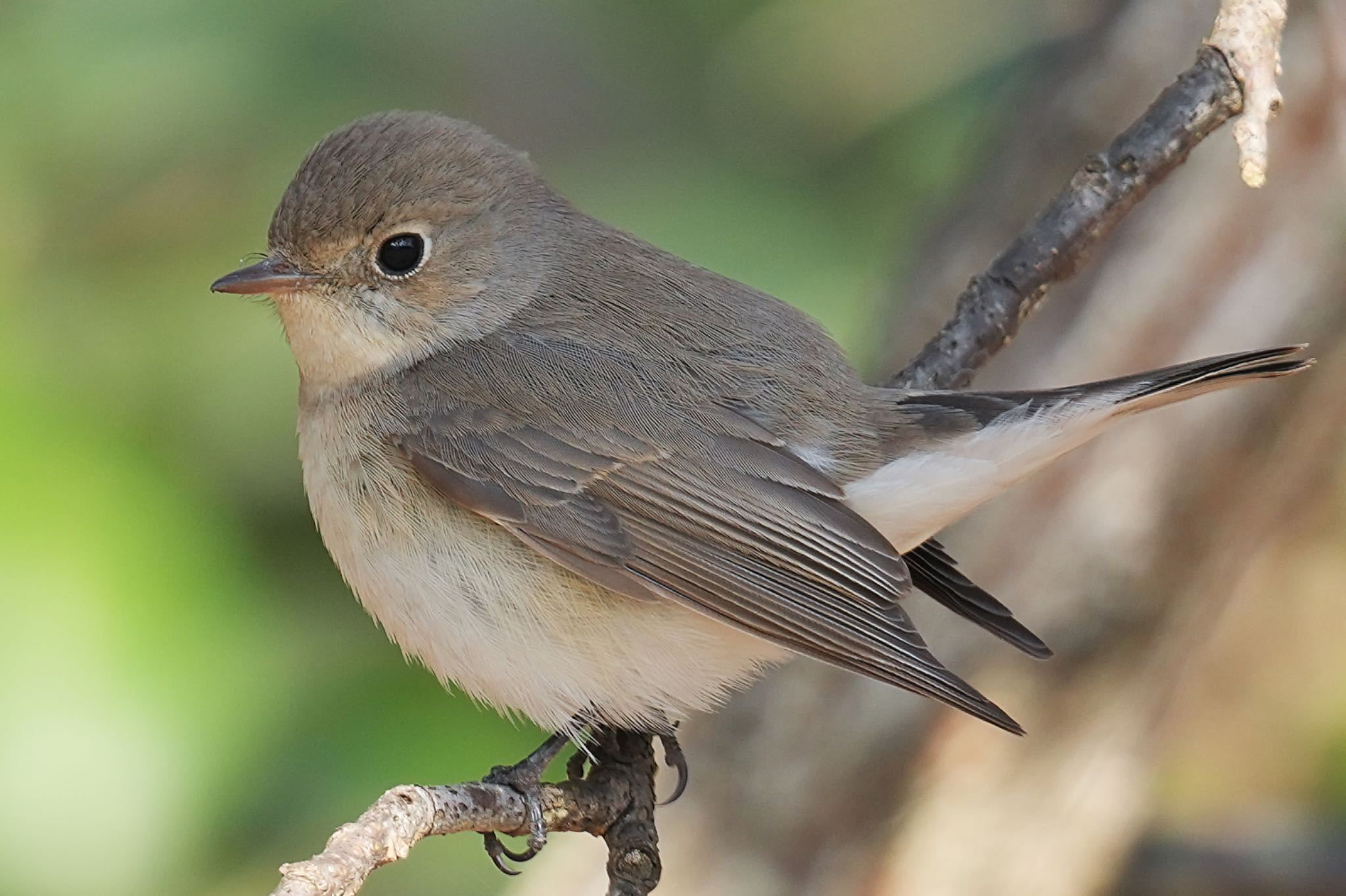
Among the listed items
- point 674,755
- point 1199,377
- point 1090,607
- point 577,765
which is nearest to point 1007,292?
point 1199,377

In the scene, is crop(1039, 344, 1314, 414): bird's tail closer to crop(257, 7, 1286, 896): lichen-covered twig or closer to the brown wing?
crop(257, 7, 1286, 896): lichen-covered twig

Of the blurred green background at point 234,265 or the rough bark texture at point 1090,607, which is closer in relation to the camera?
the blurred green background at point 234,265

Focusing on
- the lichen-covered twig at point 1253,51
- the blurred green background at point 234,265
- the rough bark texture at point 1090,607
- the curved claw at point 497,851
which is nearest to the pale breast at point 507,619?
the curved claw at point 497,851

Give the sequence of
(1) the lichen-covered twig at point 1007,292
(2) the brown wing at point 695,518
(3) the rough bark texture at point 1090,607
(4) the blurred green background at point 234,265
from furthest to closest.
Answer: (3) the rough bark texture at point 1090,607, (4) the blurred green background at point 234,265, (2) the brown wing at point 695,518, (1) the lichen-covered twig at point 1007,292

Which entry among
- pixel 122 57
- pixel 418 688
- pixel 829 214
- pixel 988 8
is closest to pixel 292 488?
pixel 418 688

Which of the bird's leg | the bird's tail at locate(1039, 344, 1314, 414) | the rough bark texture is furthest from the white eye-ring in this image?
the rough bark texture

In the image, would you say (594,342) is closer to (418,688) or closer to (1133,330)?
(418,688)

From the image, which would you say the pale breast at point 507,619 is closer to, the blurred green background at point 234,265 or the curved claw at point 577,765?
the curved claw at point 577,765
